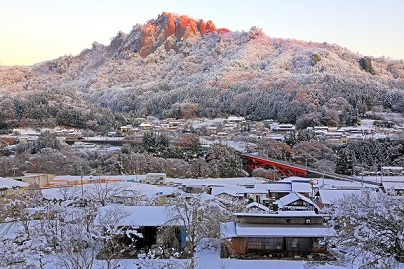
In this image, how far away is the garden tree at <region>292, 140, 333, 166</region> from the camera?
30.2 m

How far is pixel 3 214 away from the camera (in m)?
12.6

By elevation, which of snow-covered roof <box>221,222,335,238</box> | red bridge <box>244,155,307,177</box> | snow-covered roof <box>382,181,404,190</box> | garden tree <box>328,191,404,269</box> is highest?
garden tree <box>328,191,404,269</box>

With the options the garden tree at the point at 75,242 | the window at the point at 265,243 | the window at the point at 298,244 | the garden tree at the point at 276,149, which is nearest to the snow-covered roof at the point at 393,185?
the window at the point at 298,244

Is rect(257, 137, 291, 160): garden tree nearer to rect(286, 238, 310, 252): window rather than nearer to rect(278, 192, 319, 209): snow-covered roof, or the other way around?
rect(278, 192, 319, 209): snow-covered roof

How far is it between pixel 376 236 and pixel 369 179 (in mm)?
16659

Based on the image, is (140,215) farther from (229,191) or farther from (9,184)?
(9,184)

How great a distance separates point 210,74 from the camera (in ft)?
253

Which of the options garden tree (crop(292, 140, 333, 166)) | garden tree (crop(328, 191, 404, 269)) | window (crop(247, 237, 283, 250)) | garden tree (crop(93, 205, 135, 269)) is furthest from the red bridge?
garden tree (crop(328, 191, 404, 269))

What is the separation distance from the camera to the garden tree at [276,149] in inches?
1238

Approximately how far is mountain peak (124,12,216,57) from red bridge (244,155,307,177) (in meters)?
73.5

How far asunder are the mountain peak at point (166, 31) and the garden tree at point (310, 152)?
7272cm

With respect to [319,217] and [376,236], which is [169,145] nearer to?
[319,217]

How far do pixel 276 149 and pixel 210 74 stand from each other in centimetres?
4680

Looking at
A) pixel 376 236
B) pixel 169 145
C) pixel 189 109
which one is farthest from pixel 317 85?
pixel 376 236
